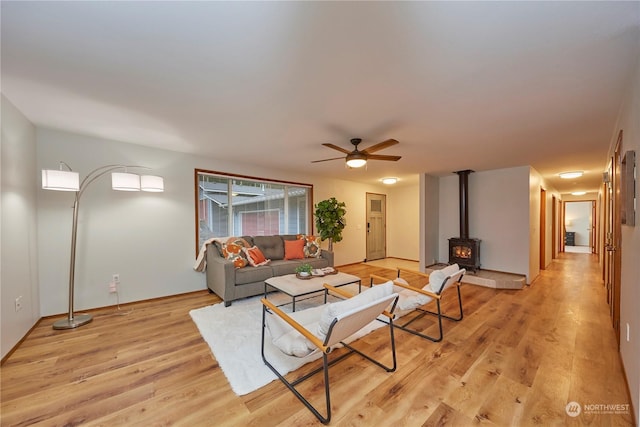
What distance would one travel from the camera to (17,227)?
8.35ft

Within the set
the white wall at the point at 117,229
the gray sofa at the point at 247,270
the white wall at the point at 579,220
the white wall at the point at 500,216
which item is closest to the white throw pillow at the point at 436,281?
the gray sofa at the point at 247,270

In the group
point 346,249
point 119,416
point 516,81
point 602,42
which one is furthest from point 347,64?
point 346,249

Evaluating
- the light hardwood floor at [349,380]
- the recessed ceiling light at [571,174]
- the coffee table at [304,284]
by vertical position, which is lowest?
the light hardwood floor at [349,380]

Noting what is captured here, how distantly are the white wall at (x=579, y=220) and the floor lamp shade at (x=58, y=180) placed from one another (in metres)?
16.0

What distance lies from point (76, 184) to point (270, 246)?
2796 mm

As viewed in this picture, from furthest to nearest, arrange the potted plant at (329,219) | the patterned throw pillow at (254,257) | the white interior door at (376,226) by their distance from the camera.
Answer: the white interior door at (376,226)
the potted plant at (329,219)
the patterned throw pillow at (254,257)

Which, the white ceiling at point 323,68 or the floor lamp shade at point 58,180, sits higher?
the white ceiling at point 323,68

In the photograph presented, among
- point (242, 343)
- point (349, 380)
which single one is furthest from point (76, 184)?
point (349, 380)

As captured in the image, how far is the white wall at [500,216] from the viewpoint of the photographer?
4941 millimetres

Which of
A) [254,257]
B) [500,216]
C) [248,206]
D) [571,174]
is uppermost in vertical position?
[571,174]

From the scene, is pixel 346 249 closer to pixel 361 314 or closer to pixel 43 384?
pixel 361 314

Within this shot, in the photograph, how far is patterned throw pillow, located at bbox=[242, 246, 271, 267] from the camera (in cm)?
400

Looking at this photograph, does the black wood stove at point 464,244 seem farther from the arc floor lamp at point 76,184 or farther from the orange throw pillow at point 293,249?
the arc floor lamp at point 76,184

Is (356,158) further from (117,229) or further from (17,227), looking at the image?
(17,227)
